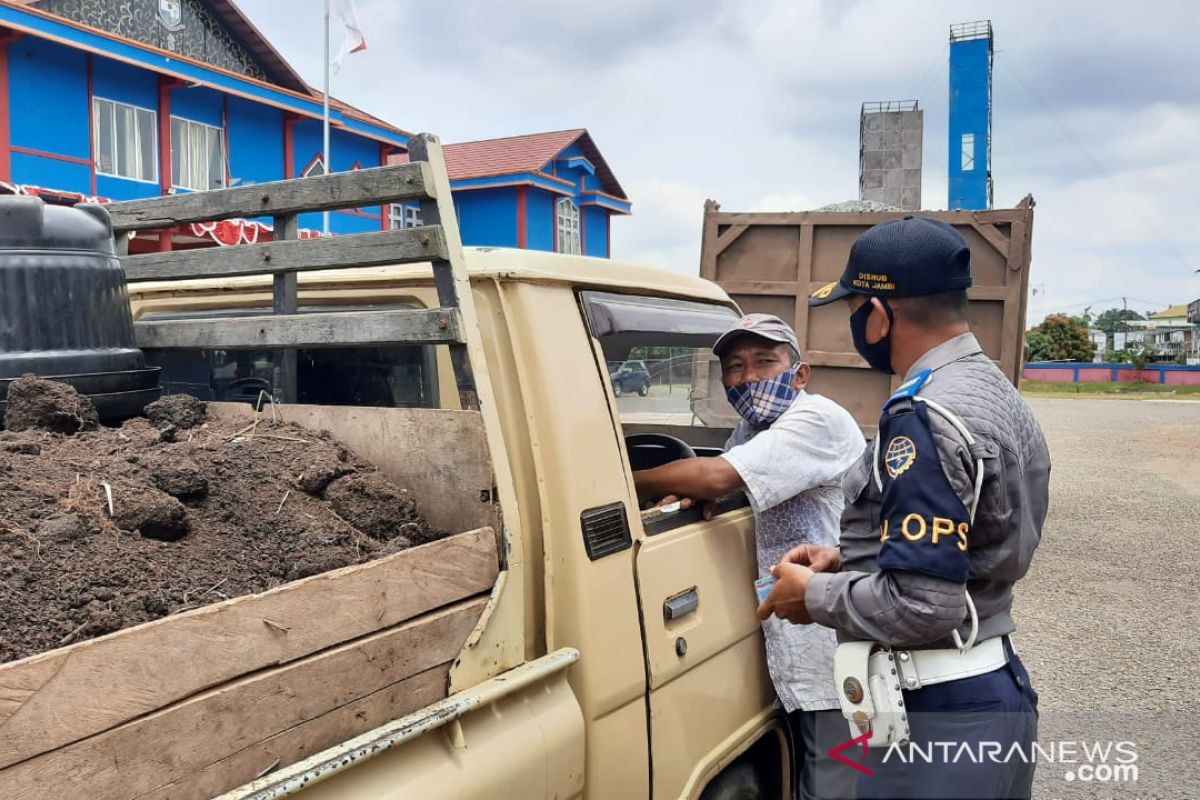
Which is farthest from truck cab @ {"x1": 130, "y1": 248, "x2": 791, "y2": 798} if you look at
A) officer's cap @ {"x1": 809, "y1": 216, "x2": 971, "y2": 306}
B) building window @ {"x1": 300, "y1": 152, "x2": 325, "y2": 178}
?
building window @ {"x1": 300, "y1": 152, "x2": 325, "y2": 178}

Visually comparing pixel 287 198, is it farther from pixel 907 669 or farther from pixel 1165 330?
pixel 1165 330

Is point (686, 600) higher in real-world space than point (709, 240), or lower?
lower

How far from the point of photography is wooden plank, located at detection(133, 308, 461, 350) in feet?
6.19

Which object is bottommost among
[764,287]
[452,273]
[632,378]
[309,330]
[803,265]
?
[632,378]

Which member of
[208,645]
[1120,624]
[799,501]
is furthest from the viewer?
[1120,624]

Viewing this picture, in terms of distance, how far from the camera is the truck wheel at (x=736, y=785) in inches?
92.8

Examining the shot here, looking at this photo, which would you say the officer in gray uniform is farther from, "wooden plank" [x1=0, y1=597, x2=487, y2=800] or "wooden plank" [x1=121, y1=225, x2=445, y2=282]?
"wooden plank" [x1=121, y1=225, x2=445, y2=282]

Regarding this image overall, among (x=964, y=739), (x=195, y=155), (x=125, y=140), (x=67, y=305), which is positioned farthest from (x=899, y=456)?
(x=195, y=155)

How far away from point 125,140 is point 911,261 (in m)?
17.1

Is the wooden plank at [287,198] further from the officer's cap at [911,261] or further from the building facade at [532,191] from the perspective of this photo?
the building facade at [532,191]

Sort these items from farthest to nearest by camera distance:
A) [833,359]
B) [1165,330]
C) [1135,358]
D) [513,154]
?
[1165,330]
[1135,358]
[513,154]
[833,359]

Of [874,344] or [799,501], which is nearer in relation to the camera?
[874,344]

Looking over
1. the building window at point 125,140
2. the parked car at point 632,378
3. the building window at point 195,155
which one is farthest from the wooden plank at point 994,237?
the building window at point 195,155

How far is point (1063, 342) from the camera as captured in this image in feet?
191
